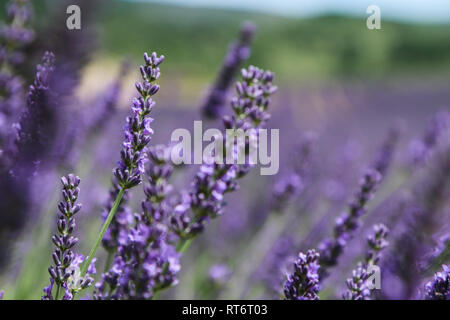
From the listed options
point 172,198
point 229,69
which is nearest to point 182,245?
point 172,198

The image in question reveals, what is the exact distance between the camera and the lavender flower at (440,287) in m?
0.95

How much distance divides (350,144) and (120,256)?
269 centimetres

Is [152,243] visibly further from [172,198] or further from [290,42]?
[290,42]

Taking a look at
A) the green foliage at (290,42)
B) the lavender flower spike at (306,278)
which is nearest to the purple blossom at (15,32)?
the lavender flower spike at (306,278)

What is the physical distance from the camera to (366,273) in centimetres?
101

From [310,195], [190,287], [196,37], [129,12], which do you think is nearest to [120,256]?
[190,287]

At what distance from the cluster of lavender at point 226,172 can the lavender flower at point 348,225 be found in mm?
353

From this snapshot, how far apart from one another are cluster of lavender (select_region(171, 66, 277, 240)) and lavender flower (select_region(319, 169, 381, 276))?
1.16 ft

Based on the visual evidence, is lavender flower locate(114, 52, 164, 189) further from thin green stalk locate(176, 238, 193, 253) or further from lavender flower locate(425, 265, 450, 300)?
lavender flower locate(425, 265, 450, 300)

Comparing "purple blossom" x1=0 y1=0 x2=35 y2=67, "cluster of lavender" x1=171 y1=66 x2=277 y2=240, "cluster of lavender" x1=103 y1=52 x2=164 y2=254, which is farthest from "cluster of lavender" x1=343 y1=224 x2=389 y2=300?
"purple blossom" x1=0 y1=0 x2=35 y2=67

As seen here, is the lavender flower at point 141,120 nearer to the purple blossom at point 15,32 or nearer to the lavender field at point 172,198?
the lavender field at point 172,198

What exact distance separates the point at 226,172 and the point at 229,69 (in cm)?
75

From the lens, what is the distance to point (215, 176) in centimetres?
96

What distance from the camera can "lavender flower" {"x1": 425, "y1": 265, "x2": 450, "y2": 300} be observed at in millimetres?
953
